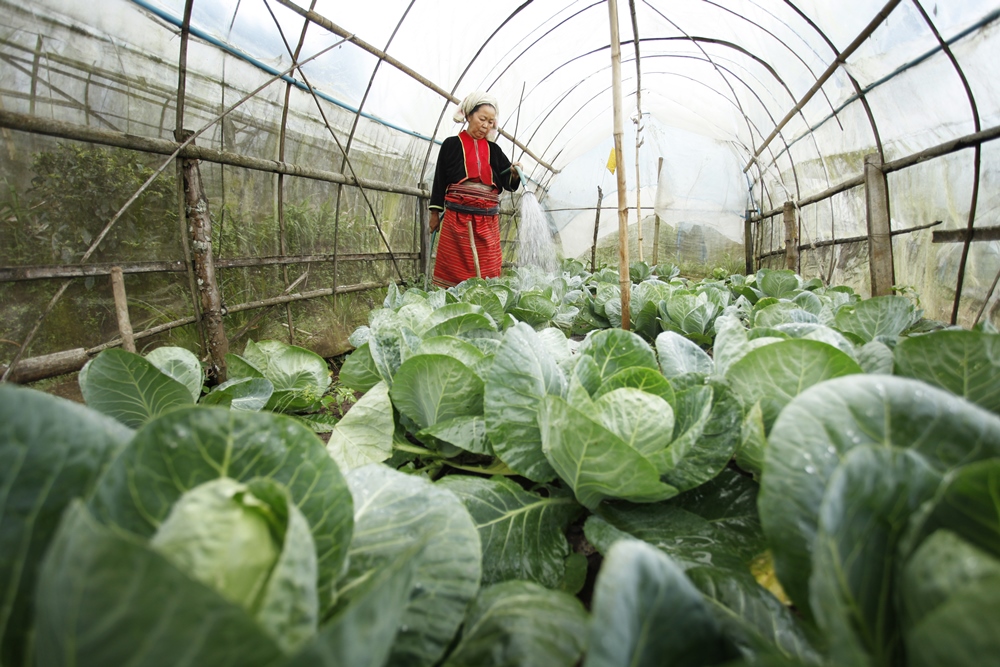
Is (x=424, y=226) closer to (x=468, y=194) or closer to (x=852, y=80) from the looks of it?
(x=468, y=194)

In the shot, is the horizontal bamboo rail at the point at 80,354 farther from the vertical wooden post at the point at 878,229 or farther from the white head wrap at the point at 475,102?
the vertical wooden post at the point at 878,229

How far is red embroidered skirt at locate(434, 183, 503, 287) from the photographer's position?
14.9 feet

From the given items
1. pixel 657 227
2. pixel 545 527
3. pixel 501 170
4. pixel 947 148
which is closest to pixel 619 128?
pixel 545 527

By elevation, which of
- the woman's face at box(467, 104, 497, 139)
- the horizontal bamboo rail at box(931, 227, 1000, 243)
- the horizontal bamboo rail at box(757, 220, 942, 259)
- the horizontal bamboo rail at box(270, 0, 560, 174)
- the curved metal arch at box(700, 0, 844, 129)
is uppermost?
the curved metal arch at box(700, 0, 844, 129)

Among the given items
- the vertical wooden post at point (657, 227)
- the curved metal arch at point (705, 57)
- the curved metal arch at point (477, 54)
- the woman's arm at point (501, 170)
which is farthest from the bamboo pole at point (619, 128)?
the vertical wooden post at point (657, 227)

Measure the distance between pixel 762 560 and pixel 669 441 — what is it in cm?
21

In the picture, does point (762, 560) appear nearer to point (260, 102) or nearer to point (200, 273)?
point (200, 273)

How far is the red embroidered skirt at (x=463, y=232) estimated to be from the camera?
4543 mm

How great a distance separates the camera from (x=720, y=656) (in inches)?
16.9

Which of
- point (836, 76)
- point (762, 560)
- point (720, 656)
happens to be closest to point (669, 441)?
point (762, 560)

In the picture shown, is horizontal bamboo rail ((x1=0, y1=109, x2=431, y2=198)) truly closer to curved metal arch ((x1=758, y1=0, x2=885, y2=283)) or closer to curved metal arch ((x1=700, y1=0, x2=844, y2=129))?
curved metal arch ((x1=758, y1=0, x2=885, y2=283))

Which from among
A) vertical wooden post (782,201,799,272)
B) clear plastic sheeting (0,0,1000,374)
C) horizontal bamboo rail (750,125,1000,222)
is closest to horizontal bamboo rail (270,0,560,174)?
clear plastic sheeting (0,0,1000,374)

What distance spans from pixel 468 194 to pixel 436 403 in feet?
12.7

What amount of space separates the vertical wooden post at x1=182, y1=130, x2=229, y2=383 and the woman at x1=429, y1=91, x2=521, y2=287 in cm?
206
